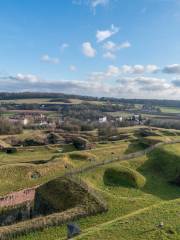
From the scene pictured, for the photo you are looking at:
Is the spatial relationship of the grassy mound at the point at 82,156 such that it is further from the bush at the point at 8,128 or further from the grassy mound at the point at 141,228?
the bush at the point at 8,128

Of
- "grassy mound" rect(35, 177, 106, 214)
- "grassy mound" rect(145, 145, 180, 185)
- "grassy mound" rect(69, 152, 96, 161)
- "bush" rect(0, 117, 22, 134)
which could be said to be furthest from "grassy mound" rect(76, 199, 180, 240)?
"bush" rect(0, 117, 22, 134)

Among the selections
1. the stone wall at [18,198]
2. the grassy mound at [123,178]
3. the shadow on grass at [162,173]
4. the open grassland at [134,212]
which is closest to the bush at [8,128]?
the shadow on grass at [162,173]

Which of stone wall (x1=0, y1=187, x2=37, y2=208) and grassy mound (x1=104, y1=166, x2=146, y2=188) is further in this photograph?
grassy mound (x1=104, y1=166, x2=146, y2=188)

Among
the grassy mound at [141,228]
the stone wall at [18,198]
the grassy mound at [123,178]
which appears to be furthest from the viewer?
the grassy mound at [123,178]

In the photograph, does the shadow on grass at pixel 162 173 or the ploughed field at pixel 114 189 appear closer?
the ploughed field at pixel 114 189

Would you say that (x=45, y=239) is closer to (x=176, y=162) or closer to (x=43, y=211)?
(x=43, y=211)

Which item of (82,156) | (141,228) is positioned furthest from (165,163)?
(141,228)

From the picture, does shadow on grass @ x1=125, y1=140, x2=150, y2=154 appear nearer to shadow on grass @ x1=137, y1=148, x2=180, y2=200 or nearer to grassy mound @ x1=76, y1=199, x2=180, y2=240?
shadow on grass @ x1=137, y1=148, x2=180, y2=200

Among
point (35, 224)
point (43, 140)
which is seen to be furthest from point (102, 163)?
point (43, 140)
